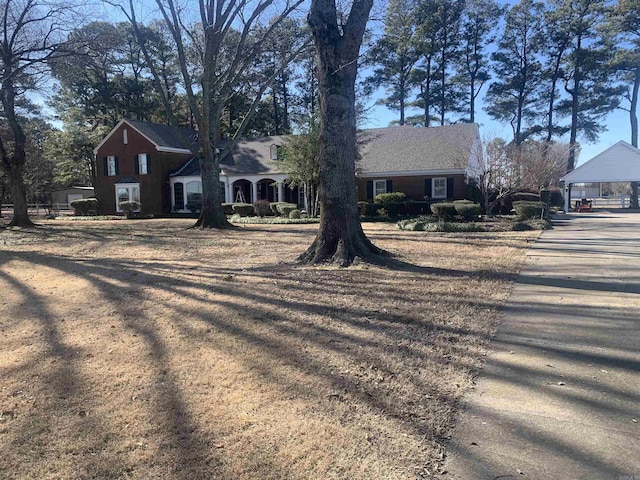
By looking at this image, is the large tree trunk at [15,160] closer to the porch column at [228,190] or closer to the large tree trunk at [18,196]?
the large tree trunk at [18,196]

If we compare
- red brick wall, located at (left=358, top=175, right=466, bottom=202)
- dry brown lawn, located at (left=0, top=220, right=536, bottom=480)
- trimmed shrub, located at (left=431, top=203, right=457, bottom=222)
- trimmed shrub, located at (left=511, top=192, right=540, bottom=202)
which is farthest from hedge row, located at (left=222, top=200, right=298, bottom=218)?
dry brown lawn, located at (left=0, top=220, right=536, bottom=480)

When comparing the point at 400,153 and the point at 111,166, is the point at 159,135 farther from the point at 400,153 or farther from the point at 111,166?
the point at 400,153

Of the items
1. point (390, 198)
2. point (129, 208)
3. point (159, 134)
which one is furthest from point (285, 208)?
point (159, 134)

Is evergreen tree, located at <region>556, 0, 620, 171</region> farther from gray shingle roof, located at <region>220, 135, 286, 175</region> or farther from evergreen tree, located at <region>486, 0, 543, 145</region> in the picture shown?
gray shingle roof, located at <region>220, 135, 286, 175</region>

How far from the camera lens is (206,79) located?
17172 mm

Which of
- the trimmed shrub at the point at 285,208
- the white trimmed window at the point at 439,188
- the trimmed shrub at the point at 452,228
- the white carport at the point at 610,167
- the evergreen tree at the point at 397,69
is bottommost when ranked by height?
the trimmed shrub at the point at 452,228

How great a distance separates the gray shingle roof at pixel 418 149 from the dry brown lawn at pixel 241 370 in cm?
1923

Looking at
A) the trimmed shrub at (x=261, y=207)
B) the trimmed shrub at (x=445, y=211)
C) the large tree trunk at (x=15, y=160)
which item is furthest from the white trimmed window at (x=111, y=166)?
the trimmed shrub at (x=445, y=211)

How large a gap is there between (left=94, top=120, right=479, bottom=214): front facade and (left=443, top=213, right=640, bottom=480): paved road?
20.8 meters

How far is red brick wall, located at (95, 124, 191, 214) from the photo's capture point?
102 feet

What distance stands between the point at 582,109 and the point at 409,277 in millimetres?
40624

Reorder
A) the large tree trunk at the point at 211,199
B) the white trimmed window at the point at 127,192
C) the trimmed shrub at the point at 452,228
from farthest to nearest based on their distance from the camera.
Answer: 1. the white trimmed window at the point at 127,192
2. the large tree trunk at the point at 211,199
3. the trimmed shrub at the point at 452,228

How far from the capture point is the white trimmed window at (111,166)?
32.6m

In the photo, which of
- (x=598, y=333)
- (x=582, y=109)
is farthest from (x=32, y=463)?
(x=582, y=109)
